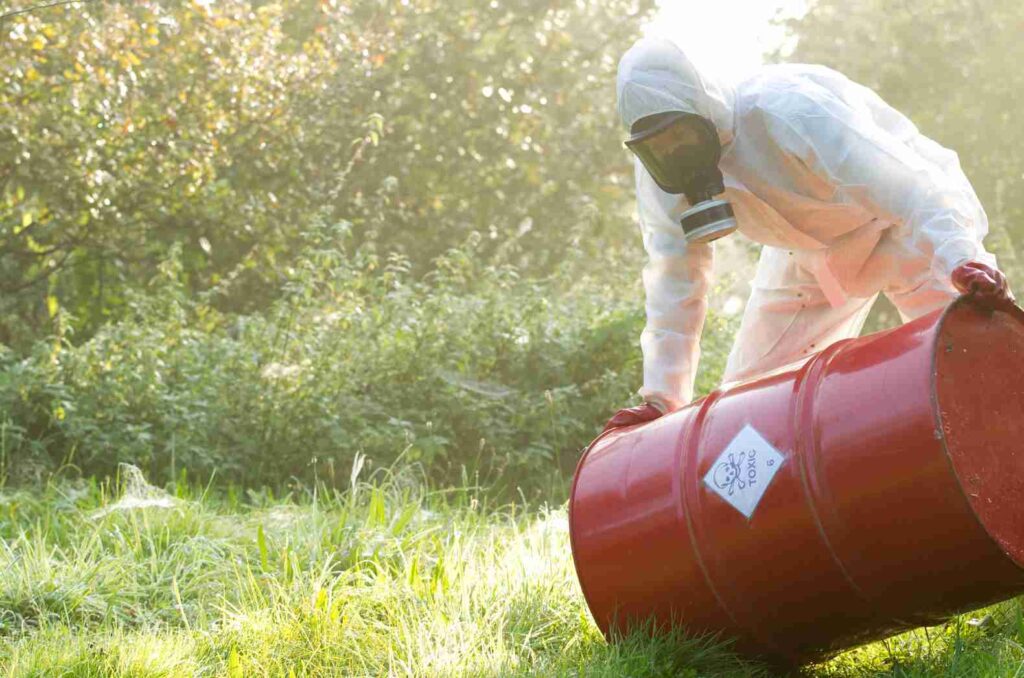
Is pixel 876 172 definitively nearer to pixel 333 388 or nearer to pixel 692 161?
pixel 692 161

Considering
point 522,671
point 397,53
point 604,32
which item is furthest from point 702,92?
point 604,32

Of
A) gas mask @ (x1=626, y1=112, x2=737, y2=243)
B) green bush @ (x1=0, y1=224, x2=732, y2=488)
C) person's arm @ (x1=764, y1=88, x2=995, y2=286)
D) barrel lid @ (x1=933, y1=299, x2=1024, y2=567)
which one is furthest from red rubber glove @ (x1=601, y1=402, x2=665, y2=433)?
green bush @ (x1=0, y1=224, x2=732, y2=488)

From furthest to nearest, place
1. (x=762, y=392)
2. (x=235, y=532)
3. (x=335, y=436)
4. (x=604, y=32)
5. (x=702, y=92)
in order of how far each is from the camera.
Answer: (x=604, y=32) < (x=335, y=436) < (x=235, y=532) < (x=702, y=92) < (x=762, y=392)

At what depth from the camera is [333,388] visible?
204 inches

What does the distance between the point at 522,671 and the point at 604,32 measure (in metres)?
10.1

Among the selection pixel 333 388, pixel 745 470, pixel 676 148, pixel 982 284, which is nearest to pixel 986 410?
pixel 982 284

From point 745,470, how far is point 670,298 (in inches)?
32.0

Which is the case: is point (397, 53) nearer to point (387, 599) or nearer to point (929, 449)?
point (387, 599)

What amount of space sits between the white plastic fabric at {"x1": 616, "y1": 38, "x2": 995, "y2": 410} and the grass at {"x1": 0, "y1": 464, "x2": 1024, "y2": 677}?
712 millimetres

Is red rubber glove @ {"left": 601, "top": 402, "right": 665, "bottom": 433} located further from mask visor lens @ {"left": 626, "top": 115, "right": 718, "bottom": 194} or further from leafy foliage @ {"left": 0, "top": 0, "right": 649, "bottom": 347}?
leafy foliage @ {"left": 0, "top": 0, "right": 649, "bottom": 347}

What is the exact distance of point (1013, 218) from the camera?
10062 mm

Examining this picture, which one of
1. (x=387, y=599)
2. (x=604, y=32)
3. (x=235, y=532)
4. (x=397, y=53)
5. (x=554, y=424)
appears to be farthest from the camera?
(x=604, y=32)

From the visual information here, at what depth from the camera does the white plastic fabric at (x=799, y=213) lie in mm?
2760

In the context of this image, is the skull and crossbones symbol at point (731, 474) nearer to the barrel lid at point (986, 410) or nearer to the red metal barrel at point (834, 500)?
the red metal barrel at point (834, 500)
